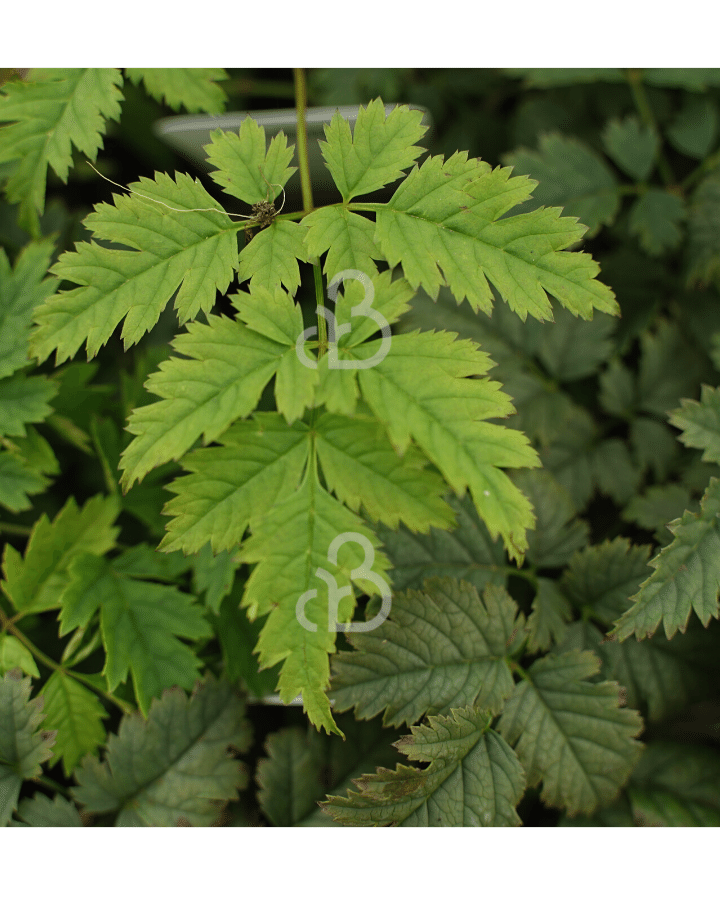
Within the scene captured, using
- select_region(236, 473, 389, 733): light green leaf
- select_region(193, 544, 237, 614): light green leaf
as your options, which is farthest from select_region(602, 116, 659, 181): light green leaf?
select_region(193, 544, 237, 614): light green leaf

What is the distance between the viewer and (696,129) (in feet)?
4.65

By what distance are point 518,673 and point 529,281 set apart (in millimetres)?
638

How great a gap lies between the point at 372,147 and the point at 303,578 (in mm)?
589

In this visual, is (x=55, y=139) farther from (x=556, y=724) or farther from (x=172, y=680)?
(x=556, y=724)

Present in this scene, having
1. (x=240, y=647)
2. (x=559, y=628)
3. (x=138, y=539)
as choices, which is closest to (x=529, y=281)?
(x=559, y=628)

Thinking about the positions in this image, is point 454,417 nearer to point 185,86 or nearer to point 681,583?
point 681,583

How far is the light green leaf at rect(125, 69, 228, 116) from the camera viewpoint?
3.30 feet

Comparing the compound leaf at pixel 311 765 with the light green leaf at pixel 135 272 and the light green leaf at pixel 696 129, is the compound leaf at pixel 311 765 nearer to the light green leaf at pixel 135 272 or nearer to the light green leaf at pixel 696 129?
the light green leaf at pixel 135 272

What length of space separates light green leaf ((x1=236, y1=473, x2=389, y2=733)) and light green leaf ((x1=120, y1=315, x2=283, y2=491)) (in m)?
0.14

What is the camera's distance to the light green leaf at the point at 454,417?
747mm

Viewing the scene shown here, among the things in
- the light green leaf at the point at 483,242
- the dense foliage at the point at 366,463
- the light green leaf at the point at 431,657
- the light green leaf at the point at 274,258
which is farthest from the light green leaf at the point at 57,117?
the light green leaf at the point at 431,657

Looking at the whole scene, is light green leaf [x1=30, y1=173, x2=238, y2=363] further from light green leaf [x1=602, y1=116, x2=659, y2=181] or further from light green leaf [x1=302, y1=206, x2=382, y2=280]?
light green leaf [x1=602, y1=116, x2=659, y2=181]

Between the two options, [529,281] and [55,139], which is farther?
[55,139]

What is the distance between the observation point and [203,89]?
3.34 feet
